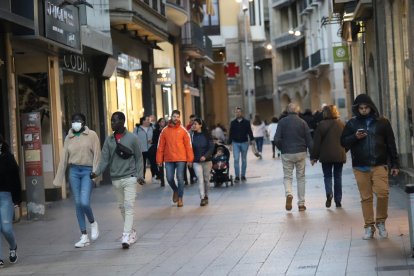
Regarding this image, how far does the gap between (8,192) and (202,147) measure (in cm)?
662

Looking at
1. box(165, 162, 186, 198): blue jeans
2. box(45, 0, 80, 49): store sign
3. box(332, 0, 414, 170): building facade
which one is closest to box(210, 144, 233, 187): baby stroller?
box(332, 0, 414, 170): building facade

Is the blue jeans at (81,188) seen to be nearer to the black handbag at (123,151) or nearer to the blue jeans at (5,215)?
the black handbag at (123,151)

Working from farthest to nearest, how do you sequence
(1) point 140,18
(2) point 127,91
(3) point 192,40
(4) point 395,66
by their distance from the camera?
(3) point 192,40 < (2) point 127,91 < (1) point 140,18 < (4) point 395,66

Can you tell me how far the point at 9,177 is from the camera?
10.7m

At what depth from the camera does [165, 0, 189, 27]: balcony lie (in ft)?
103

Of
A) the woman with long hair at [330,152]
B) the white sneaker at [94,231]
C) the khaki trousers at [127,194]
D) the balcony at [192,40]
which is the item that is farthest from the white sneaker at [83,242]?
the balcony at [192,40]

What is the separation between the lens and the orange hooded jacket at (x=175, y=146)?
642 inches

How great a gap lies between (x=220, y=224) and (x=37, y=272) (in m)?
3.94

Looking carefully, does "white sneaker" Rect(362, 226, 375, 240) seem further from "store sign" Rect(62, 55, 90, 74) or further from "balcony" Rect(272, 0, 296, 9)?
"balcony" Rect(272, 0, 296, 9)

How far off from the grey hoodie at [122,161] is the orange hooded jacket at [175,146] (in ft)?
14.1

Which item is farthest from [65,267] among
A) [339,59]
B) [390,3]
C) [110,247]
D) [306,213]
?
[339,59]

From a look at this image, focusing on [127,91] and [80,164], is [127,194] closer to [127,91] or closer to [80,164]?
[80,164]

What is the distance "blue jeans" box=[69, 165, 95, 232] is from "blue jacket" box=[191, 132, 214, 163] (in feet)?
15.9

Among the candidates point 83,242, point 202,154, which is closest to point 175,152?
point 202,154
